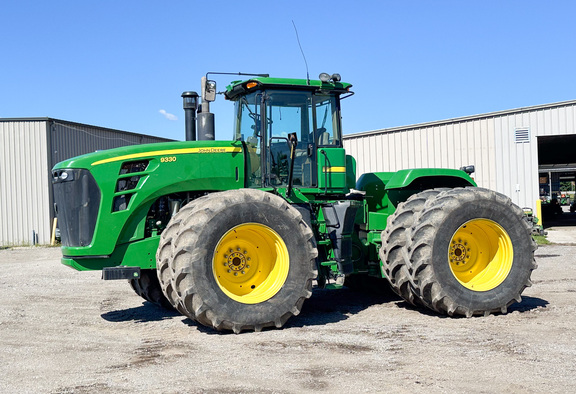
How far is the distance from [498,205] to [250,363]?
13.1 feet

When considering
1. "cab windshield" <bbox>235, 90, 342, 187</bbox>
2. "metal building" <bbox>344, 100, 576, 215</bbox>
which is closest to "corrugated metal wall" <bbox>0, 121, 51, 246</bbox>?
"metal building" <bbox>344, 100, 576, 215</bbox>

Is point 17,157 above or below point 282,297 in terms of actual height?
above

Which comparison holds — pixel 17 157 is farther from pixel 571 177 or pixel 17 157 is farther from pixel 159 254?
pixel 571 177

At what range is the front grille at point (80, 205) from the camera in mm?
6832

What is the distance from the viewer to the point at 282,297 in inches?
263

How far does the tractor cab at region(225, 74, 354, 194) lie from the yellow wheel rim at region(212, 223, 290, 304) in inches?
33.9

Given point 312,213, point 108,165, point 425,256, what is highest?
point 108,165

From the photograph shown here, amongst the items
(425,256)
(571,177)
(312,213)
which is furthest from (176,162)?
(571,177)

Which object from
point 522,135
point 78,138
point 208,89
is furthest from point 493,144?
point 208,89

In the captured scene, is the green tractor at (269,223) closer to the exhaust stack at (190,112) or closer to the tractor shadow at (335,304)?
the exhaust stack at (190,112)

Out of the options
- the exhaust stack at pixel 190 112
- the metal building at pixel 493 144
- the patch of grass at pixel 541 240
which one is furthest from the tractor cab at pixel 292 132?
the metal building at pixel 493 144

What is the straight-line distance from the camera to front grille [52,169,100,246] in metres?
6.83

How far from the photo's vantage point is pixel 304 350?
19.1ft

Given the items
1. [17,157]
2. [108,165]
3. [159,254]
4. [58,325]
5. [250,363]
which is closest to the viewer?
[250,363]
